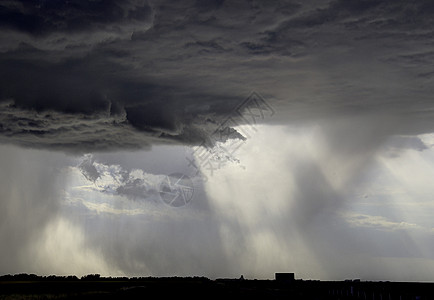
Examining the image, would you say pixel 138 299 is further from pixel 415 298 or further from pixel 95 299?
pixel 415 298

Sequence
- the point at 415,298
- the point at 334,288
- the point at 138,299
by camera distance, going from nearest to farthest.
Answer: the point at 415,298 < the point at 138,299 < the point at 334,288

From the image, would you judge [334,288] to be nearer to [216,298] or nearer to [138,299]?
[216,298]

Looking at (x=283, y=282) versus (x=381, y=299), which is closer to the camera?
(x=381, y=299)

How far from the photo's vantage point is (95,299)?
71.9 m

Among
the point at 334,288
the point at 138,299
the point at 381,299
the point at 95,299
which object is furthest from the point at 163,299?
the point at 334,288

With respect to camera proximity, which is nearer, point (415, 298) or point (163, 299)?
point (415, 298)

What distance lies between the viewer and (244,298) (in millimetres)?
73562

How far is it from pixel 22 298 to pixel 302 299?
42240mm

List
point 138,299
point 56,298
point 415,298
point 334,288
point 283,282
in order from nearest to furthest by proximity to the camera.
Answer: point 415,298, point 138,299, point 56,298, point 334,288, point 283,282

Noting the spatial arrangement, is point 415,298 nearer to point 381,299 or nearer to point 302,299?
point 381,299

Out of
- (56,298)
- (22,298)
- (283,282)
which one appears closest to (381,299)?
(56,298)

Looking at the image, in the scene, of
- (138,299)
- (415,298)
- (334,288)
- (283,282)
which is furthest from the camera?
(283,282)

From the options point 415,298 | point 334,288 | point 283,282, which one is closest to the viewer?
point 415,298

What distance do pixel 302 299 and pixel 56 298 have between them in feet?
119
